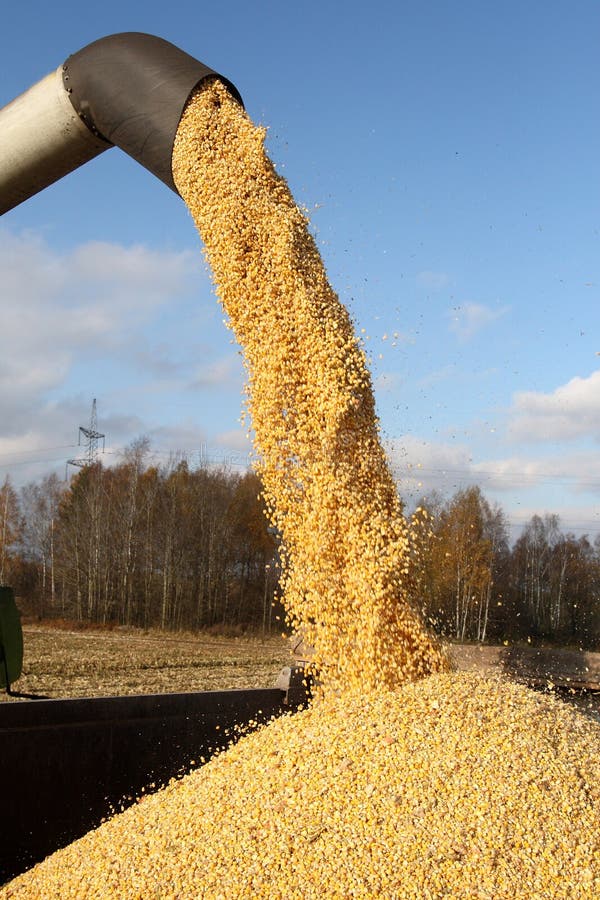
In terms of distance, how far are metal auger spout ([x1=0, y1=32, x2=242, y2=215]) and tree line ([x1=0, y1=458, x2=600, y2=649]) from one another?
22225 millimetres

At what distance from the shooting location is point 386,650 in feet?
11.8

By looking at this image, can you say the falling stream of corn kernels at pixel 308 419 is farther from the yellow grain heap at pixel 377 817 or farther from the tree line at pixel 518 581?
the tree line at pixel 518 581

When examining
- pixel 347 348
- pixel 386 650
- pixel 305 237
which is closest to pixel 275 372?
pixel 347 348

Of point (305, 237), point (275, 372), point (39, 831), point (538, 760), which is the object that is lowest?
point (39, 831)

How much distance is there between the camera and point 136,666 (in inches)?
506

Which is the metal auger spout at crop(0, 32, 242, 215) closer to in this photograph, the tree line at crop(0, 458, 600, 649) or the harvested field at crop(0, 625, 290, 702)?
the harvested field at crop(0, 625, 290, 702)

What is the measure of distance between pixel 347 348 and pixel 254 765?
2.01m

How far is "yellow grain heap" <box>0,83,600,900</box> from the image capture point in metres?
2.51

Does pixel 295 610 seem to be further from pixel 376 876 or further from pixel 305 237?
pixel 305 237

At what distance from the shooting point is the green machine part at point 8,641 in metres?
3.82

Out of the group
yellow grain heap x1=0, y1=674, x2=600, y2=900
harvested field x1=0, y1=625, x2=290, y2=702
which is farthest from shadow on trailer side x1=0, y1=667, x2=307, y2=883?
harvested field x1=0, y1=625, x2=290, y2=702

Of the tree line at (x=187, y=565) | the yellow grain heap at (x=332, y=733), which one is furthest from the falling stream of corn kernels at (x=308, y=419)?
the tree line at (x=187, y=565)

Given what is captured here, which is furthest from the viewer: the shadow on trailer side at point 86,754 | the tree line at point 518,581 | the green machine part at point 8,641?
the tree line at point 518,581

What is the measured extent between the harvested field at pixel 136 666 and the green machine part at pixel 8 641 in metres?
2.63
